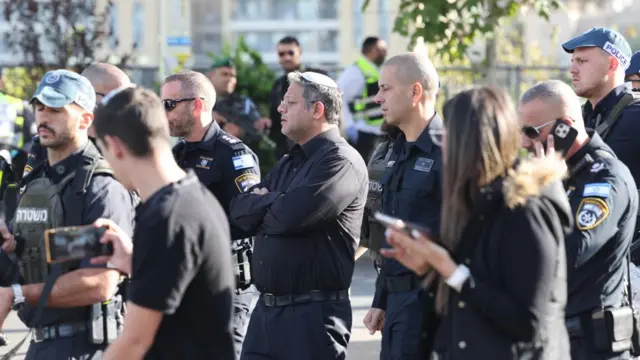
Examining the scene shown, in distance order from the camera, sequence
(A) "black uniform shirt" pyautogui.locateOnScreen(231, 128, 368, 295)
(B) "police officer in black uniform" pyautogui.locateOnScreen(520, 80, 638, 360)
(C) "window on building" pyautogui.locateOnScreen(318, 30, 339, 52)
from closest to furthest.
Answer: (B) "police officer in black uniform" pyautogui.locateOnScreen(520, 80, 638, 360), (A) "black uniform shirt" pyautogui.locateOnScreen(231, 128, 368, 295), (C) "window on building" pyautogui.locateOnScreen(318, 30, 339, 52)

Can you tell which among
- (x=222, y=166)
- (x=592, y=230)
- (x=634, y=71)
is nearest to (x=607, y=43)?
(x=634, y=71)

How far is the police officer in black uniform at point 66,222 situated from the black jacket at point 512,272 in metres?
1.53

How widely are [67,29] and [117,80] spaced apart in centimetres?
805

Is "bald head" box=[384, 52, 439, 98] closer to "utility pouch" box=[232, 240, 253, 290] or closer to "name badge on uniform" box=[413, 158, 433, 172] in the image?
"name badge on uniform" box=[413, 158, 433, 172]

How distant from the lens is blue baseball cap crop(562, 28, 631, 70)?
6469 mm

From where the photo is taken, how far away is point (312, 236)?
5.75m

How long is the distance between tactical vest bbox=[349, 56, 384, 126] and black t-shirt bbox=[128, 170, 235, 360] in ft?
28.6

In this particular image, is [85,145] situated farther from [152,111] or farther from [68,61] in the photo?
[68,61]

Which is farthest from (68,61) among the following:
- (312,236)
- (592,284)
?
(592,284)

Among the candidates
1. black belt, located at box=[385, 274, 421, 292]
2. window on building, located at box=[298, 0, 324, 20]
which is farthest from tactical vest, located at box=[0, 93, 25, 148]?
window on building, located at box=[298, 0, 324, 20]

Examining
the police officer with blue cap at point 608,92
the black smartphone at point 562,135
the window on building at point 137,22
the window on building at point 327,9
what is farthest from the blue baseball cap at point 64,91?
the window on building at point 327,9

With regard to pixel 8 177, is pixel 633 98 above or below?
above

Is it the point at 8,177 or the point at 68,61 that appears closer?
the point at 8,177

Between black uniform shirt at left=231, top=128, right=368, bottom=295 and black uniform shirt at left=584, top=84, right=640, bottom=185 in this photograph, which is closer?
black uniform shirt at left=231, top=128, right=368, bottom=295
